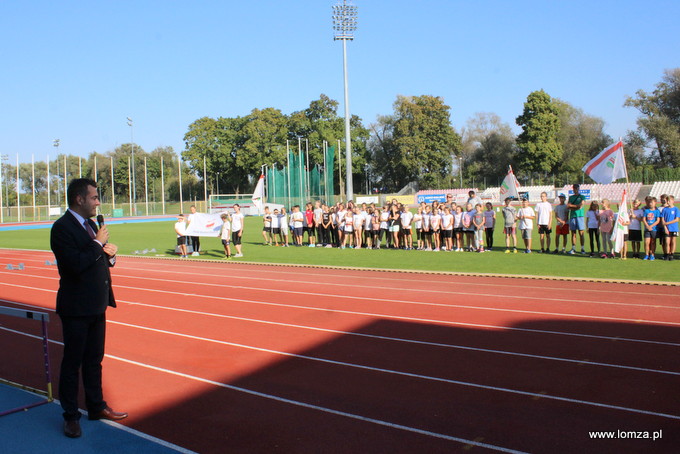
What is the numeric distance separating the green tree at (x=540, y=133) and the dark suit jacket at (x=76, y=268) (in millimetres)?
64931

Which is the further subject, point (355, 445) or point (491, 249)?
point (491, 249)

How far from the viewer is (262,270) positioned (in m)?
15.5

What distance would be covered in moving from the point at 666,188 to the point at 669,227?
40.2 meters

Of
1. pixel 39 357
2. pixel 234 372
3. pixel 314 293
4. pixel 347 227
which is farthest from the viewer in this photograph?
pixel 347 227

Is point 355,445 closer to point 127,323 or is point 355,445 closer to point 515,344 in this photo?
point 515,344

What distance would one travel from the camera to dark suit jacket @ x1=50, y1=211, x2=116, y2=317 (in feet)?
14.4

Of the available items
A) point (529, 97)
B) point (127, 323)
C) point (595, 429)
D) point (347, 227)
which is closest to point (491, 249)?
point (347, 227)

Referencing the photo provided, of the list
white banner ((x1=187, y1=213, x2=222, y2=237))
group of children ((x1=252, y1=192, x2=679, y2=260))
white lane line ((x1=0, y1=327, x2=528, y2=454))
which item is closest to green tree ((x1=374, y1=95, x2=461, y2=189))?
group of children ((x1=252, y1=192, x2=679, y2=260))

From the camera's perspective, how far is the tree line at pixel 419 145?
2359 inches

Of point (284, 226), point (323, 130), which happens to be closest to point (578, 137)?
point (323, 130)

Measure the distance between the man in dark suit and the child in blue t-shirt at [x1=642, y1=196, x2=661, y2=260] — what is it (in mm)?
13920

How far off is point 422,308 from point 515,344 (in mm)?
2543

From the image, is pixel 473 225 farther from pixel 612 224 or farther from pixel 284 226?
pixel 284 226

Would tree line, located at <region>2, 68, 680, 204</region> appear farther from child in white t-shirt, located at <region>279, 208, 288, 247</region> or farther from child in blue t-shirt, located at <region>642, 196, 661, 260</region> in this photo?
child in blue t-shirt, located at <region>642, 196, 661, 260</region>
